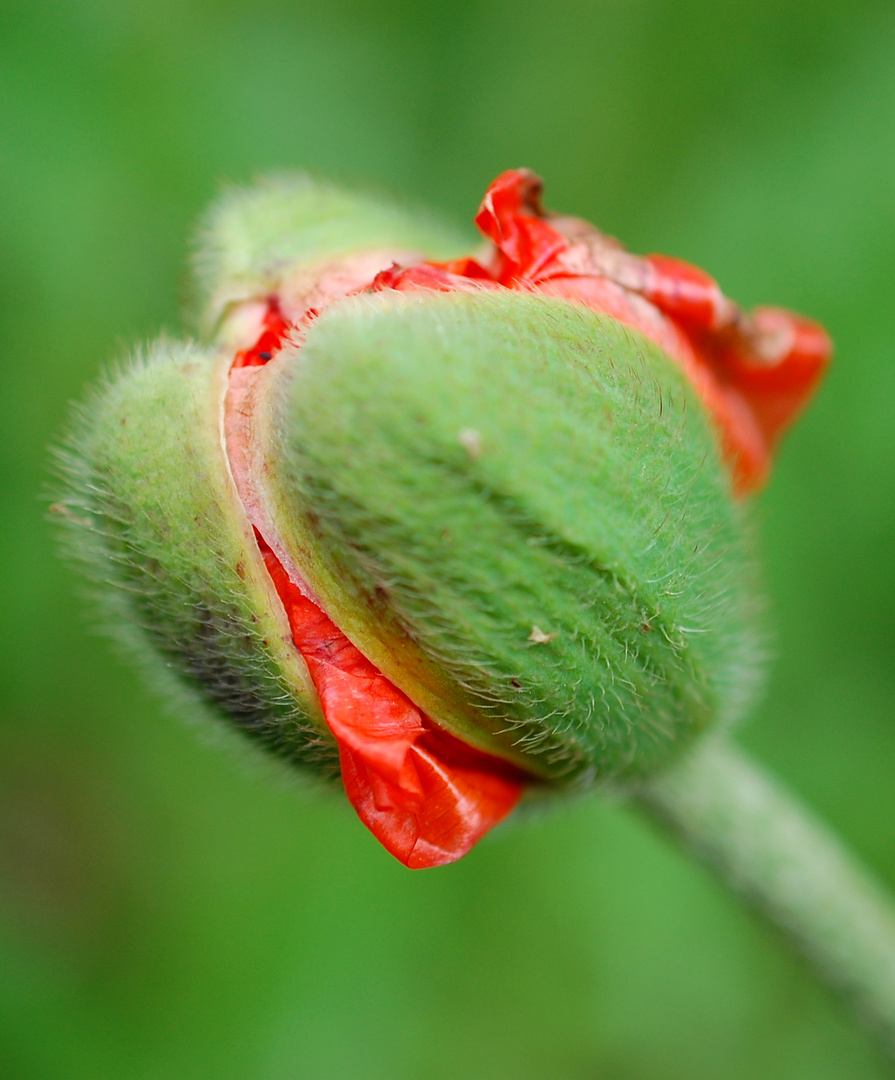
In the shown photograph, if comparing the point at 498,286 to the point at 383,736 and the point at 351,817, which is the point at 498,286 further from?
the point at 351,817

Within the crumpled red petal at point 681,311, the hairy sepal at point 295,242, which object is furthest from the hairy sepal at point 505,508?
the hairy sepal at point 295,242

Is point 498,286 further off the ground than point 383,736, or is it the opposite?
point 498,286

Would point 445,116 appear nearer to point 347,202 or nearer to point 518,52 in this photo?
point 518,52

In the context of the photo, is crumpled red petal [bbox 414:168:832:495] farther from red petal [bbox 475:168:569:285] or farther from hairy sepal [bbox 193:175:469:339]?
hairy sepal [bbox 193:175:469:339]

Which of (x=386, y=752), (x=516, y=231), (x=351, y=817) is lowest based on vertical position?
(x=351, y=817)

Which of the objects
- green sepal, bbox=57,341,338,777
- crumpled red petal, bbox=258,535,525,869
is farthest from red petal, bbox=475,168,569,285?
crumpled red petal, bbox=258,535,525,869

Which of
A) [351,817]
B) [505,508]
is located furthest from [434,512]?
[351,817]

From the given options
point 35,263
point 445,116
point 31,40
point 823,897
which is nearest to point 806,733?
point 823,897
